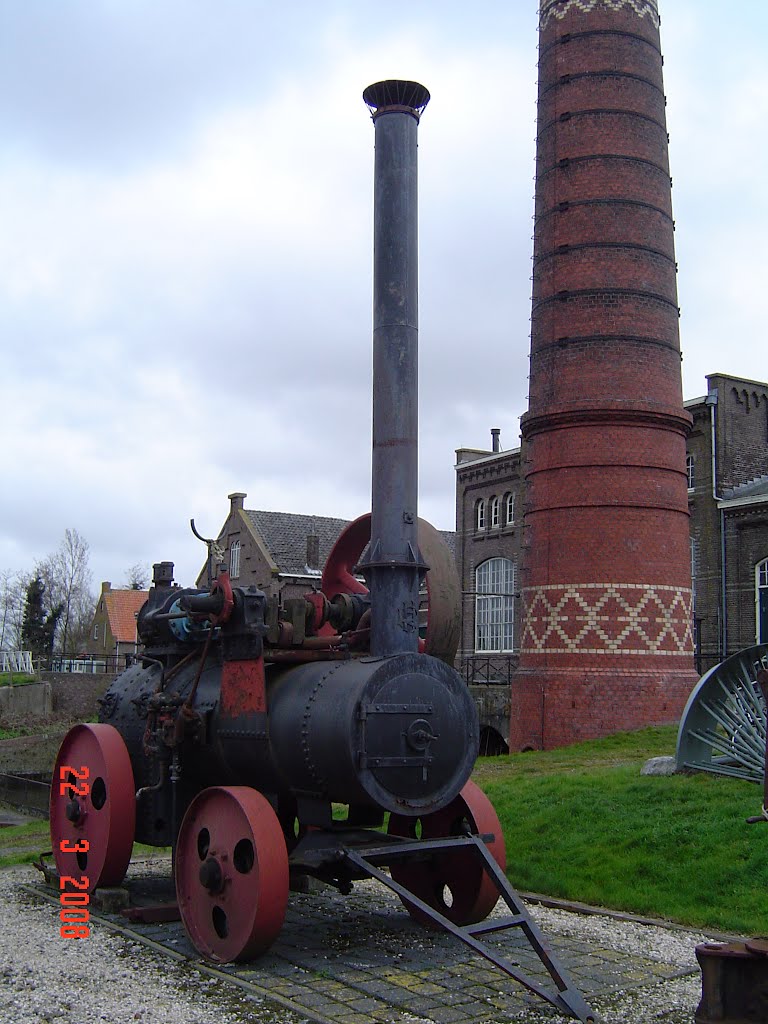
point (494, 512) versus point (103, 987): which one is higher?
point (494, 512)

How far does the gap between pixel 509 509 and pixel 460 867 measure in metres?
28.1

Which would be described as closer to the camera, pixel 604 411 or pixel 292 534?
pixel 604 411

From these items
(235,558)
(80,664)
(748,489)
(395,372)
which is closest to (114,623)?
(235,558)

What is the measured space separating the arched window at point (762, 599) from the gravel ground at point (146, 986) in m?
21.0

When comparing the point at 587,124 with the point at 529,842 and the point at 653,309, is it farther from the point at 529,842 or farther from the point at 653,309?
the point at 529,842

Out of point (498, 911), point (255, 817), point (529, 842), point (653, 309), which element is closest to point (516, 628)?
point (653, 309)

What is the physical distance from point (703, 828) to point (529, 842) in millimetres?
1653

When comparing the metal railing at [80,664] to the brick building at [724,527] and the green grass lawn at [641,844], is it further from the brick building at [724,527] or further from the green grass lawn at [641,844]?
the green grass lawn at [641,844]

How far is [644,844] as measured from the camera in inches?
372

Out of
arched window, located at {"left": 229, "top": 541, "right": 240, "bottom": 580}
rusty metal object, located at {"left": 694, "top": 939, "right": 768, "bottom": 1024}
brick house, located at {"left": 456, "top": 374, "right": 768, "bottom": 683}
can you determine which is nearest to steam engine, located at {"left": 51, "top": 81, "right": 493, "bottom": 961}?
rusty metal object, located at {"left": 694, "top": 939, "right": 768, "bottom": 1024}

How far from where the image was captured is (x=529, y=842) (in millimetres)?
10195

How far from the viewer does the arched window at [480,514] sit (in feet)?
120

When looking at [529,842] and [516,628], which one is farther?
[516,628]

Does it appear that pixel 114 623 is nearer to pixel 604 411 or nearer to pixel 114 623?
pixel 114 623
